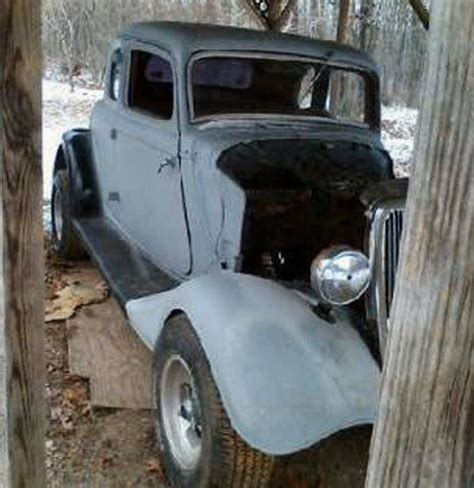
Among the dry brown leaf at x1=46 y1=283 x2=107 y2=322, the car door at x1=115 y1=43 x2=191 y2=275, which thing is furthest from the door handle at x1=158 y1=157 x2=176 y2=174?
the dry brown leaf at x1=46 y1=283 x2=107 y2=322

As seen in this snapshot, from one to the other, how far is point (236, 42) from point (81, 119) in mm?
9354

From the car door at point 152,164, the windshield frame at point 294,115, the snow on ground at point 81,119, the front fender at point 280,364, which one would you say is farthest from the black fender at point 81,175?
the snow on ground at point 81,119

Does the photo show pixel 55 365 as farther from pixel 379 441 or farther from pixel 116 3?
pixel 116 3

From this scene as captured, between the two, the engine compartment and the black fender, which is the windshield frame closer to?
the engine compartment

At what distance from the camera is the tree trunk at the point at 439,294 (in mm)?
786

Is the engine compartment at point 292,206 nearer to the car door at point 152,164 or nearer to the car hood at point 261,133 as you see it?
the car hood at point 261,133

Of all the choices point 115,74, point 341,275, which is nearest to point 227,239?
point 341,275

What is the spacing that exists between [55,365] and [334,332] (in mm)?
1966

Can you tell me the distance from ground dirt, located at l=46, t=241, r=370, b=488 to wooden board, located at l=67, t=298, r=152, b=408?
0.08 meters

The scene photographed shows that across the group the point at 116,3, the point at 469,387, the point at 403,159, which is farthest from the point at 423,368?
the point at 116,3

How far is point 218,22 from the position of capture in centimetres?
1520

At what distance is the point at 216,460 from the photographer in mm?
2764

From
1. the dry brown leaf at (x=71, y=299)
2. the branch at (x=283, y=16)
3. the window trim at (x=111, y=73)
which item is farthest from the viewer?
the branch at (x=283, y=16)

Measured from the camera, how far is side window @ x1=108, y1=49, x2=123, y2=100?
5.05 m
